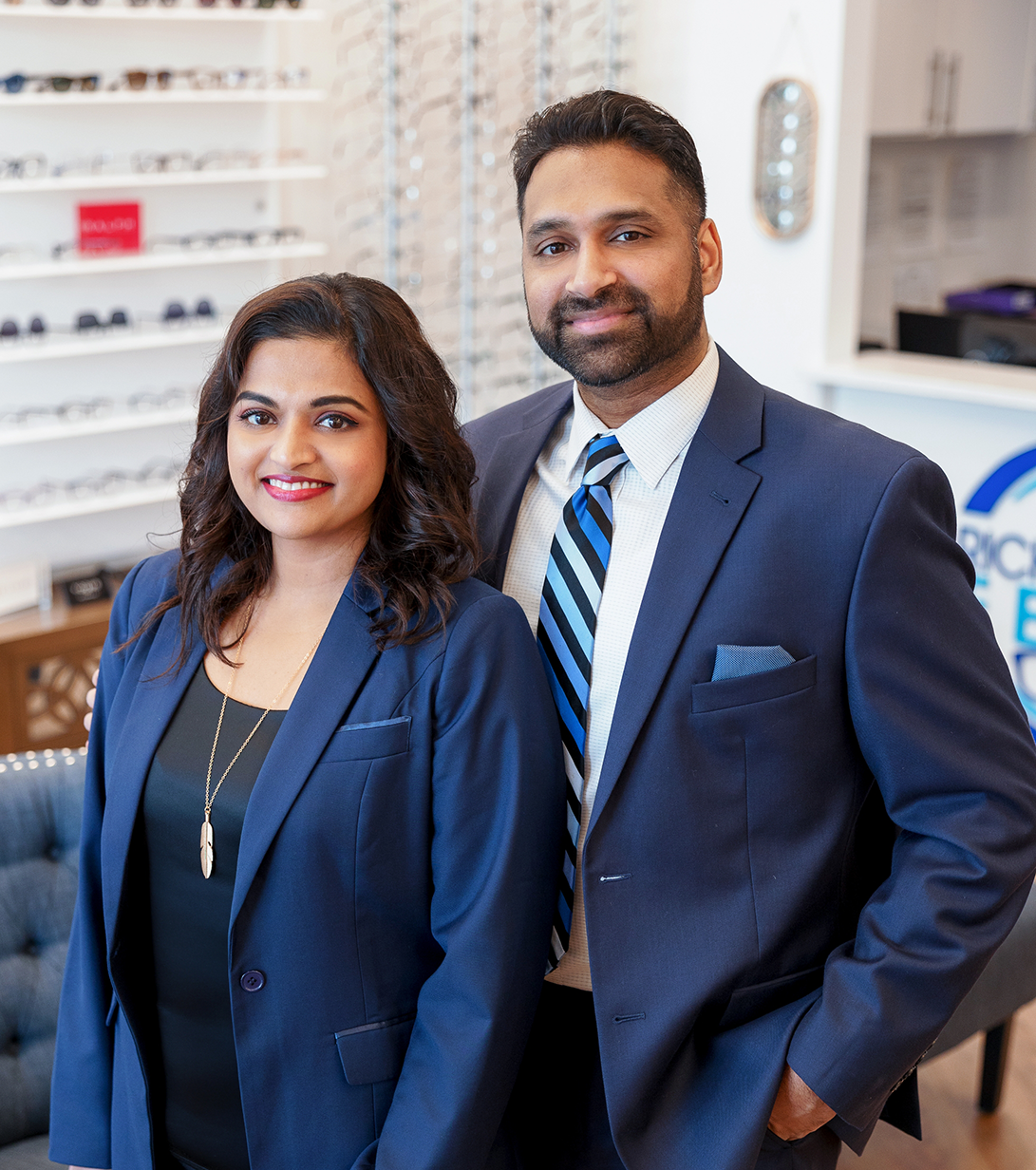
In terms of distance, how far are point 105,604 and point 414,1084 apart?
269 centimetres

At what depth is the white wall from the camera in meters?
4.25

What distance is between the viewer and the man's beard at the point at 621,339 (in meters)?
1.47

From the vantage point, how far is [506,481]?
5.61 feet

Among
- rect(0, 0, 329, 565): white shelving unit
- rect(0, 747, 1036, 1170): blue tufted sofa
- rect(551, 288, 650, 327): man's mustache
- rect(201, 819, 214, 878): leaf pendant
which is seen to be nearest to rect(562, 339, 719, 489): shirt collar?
rect(551, 288, 650, 327): man's mustache

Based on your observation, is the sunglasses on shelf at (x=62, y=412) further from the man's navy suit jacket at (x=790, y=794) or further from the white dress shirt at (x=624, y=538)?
the man's navy suit jacket at (x=790, y=794)

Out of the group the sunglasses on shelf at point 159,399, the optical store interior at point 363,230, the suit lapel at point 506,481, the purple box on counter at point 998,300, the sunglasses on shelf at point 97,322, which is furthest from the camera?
the purple box on counter at point 998,300

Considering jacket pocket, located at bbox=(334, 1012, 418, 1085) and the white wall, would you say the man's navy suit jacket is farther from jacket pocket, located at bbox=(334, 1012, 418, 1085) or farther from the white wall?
the white wall

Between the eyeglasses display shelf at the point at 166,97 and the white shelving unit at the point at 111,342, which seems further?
the white shelving unit at the point at 111,342

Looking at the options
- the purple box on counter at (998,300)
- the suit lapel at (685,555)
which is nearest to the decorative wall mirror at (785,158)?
the purple box on counter at (998,300)

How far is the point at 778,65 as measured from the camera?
438 cm

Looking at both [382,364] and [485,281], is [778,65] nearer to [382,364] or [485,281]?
[485,281]

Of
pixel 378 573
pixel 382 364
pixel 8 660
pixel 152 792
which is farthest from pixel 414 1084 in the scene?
pixel 8 660

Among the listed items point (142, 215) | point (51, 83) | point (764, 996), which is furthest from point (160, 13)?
point (764, 996)

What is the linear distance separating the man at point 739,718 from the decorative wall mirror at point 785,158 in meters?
3.06
